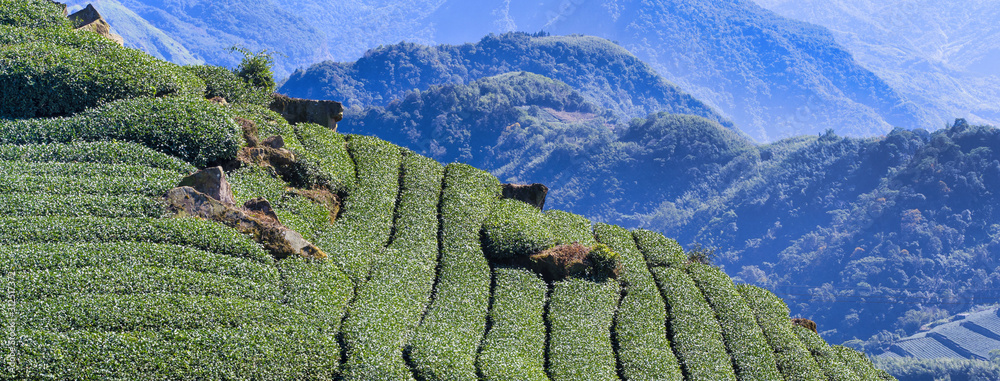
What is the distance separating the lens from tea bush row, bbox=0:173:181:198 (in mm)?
20609

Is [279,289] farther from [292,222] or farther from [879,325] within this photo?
[879,325]

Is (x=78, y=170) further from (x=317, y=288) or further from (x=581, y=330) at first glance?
(x=581, y=330)

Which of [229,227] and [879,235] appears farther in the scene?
[879,235]

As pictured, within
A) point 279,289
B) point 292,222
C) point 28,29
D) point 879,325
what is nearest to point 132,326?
point 279,289

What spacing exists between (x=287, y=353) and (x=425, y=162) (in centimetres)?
1671

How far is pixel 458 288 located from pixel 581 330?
467cm

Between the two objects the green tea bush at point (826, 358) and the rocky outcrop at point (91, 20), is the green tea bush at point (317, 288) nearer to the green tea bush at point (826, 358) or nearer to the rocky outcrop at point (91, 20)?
the green tea bush at point (826, 358)

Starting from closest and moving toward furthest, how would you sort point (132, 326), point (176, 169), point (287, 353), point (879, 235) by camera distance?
1. point (132, 326)
2. point (287, 353)
3. point (176, 169)
4. point (879, 235)

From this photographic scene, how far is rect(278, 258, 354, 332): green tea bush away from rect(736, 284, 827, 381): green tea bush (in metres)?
16.6

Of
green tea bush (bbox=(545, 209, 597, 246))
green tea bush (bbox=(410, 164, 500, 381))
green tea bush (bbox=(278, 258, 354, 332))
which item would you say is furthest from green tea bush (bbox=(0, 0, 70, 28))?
green tea bush (bbox=(545, 209, 597, 246))

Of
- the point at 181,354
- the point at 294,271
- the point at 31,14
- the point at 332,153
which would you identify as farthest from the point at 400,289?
the point at 31,14

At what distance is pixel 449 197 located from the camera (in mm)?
30109

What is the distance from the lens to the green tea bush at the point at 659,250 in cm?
3025

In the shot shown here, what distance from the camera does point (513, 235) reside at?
2750 cm
